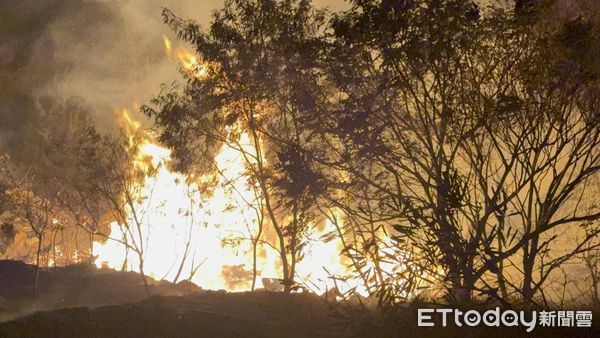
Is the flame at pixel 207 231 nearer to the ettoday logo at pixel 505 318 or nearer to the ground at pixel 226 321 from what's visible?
the ground at pixel 226 321

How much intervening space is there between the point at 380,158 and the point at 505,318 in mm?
4881

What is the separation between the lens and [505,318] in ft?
47.6

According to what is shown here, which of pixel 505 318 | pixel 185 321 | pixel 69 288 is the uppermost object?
pixel 69 288

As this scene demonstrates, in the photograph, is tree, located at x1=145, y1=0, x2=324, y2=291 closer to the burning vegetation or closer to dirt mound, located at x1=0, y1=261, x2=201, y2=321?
the burning vegetation

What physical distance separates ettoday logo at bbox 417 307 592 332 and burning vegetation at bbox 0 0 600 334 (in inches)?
20.9

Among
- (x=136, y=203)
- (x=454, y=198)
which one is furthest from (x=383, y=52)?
(x=136, y=203)

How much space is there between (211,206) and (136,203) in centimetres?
590

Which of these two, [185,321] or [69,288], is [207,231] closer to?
Result: [69,288]

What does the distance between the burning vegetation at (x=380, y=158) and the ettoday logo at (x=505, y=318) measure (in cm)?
53

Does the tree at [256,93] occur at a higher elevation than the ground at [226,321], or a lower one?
higher

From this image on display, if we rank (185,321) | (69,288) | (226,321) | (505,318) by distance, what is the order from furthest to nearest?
1. (69,288)
2. (185,321)
3. (226,321)
4. (505,318)

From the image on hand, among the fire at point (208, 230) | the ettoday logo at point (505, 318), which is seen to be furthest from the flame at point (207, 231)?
the ettoday logo at point (505, 318)

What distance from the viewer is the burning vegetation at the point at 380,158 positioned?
43.2 ft

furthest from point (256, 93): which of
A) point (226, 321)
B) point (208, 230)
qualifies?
point (208, 230)
